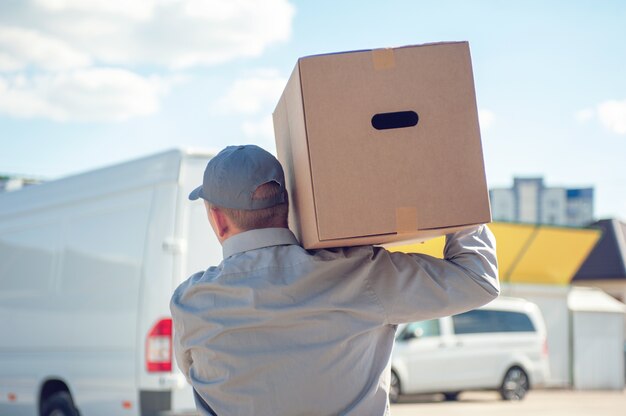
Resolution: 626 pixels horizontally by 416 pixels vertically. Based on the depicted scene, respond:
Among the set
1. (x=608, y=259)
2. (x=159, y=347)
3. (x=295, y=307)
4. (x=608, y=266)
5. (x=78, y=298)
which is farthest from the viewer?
(x=608, y=259)

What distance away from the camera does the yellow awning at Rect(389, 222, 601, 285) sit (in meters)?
21.1

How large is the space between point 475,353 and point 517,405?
1.18 meters

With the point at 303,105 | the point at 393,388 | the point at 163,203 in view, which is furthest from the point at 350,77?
the point at 393,388

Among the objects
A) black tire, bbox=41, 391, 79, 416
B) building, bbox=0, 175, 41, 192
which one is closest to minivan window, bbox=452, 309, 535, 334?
building, bbox=0, 175, 41, 192

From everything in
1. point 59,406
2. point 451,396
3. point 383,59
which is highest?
point 383,59

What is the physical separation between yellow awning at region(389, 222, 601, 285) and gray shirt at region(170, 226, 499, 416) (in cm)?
1826

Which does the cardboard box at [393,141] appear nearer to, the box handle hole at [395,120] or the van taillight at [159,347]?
the box handle hole at [395,120]

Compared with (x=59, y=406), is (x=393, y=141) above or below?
above

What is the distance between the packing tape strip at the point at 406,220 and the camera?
83.5 inches

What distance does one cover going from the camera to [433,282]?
2133 millimetres

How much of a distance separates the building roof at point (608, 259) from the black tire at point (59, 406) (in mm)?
27742

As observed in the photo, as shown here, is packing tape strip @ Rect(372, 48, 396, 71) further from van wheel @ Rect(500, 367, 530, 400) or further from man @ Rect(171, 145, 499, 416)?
van wheel @ Rect(500, 367, 530, 400)

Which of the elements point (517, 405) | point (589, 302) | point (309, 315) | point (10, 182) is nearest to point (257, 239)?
point (309, 315)

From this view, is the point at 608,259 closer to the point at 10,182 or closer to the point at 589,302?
the point at 589,302
